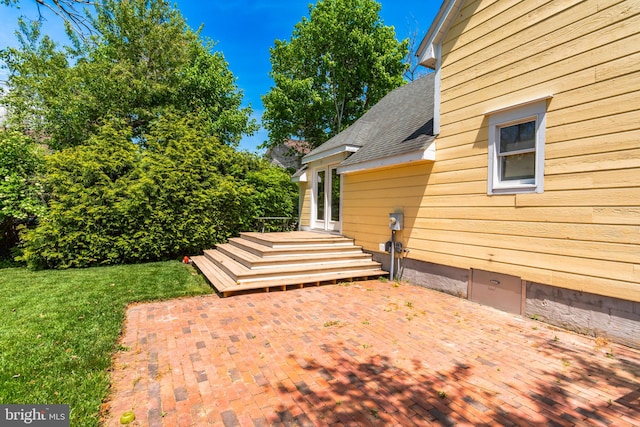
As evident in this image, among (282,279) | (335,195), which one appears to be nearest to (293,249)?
(282,279)

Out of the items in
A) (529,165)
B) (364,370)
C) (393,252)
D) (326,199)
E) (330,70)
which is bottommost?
(364,370)

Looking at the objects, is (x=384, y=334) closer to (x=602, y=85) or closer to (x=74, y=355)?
(x=74, y=355)

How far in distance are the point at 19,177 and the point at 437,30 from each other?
432 inches

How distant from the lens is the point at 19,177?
322 inches

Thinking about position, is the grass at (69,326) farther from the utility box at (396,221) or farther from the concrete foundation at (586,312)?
the concrete foundation at (586,312)

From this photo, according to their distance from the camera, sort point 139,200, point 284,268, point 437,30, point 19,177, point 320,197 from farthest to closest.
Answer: point 320,197, point 139,200, point 19,177, point 284,268, point 437,30

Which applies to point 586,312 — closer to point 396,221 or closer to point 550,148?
point 550,148

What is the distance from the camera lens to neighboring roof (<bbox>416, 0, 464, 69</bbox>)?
5.71 m

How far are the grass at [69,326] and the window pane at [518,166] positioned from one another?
19.2 feet

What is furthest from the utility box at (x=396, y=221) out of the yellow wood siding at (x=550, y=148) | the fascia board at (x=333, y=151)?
the fascia board at (x=333, y=151)

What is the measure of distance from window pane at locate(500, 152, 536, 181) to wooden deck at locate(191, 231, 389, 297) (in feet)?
11.5

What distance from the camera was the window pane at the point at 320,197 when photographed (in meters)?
10.5

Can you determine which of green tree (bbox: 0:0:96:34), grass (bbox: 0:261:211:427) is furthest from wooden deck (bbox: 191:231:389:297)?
green tree (bbox: 0:0:96:34)

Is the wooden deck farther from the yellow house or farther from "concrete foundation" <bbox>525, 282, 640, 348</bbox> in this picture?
"concrete foundation" <bbox>525, 282, 640, 348</bbox>
